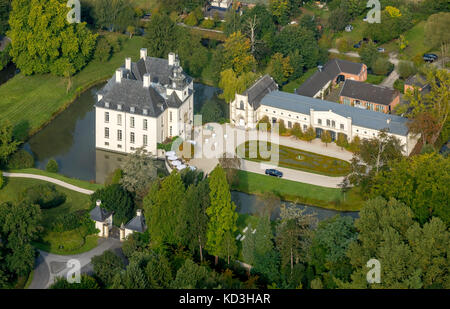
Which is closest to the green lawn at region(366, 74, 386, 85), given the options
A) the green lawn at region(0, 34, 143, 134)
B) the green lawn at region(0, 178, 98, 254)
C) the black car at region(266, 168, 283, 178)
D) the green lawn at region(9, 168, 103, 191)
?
the black car at region(266, 168, 283, 178)

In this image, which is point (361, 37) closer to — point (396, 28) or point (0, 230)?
point (396, 28)

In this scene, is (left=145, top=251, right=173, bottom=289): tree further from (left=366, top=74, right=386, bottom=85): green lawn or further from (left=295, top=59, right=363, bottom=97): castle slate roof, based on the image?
(left=366, top=74, right=386, bottom=85): green lawn

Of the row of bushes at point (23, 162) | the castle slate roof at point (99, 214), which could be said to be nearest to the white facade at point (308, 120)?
the row of bushes at point (23, 162)

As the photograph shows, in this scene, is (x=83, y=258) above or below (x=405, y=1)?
below

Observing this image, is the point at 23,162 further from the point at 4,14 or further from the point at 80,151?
the point at 4,14

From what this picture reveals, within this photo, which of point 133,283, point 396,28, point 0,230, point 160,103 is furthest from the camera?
point 396,28

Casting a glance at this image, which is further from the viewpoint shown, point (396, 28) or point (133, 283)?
point (396, 28)

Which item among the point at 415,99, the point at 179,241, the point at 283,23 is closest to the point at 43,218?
the point at 179,241

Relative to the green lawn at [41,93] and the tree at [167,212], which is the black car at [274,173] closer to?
the tree at [167,212]
